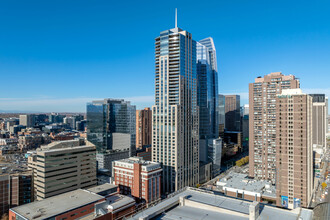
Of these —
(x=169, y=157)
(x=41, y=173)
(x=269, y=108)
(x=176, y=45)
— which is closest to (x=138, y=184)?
(x=169, y=157)

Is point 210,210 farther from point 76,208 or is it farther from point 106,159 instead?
point 106,159

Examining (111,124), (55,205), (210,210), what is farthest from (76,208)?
(111,124)

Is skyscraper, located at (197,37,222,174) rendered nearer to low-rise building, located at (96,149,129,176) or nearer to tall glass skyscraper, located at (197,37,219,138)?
tall glass skyscraper, located at (197,37,219,138)

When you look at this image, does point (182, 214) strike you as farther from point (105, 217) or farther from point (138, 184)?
point (138, 184)

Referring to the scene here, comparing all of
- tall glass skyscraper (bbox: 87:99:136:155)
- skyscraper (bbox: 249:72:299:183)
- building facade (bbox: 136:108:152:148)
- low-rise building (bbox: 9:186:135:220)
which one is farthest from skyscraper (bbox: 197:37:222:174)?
low-rise building (bbox: 9:186:135:220)

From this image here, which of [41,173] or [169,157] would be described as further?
[169,157]

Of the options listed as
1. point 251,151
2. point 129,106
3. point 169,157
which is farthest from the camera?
point 129,106
